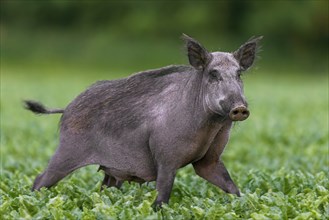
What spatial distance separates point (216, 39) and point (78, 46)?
311 inches

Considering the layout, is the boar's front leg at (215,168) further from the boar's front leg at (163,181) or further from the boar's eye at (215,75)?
the boar's eye at (215,75)

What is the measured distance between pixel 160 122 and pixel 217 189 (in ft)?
6.14

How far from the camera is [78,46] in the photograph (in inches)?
1970

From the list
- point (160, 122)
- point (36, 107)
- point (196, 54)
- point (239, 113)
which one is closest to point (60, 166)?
point (36, 107)

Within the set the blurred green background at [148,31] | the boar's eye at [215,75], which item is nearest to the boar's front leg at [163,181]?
the boar's eye at [215,75]

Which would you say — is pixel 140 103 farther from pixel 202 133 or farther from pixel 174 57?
pixel 174 57

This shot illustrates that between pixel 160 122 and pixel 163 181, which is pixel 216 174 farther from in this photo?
pixel 160 122

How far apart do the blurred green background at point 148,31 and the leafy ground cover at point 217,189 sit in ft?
78.1

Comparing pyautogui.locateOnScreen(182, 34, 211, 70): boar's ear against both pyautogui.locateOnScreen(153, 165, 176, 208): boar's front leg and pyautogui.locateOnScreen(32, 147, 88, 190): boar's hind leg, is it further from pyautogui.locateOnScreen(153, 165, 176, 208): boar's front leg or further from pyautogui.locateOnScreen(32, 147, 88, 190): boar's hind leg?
pyautogui.locateOnScreen(32, 147, 88, 190): boar's hind leg

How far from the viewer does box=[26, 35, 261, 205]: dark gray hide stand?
7.34 meters

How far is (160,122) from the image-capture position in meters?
7.63

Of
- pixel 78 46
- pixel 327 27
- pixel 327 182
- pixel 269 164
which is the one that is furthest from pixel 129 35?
pixel 327 182

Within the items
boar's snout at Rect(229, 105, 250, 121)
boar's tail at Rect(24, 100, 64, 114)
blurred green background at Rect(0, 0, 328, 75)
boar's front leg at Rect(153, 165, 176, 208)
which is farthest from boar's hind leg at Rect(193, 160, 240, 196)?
blurred green background at Rect(0, 0, 328, 75)

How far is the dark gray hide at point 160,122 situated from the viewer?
7344mm
